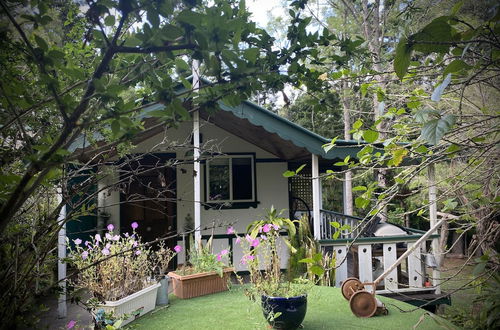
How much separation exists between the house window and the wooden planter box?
2.70 m

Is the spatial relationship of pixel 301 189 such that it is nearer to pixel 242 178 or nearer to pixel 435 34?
pixel 242 178

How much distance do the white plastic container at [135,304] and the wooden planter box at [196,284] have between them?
1.76 feet

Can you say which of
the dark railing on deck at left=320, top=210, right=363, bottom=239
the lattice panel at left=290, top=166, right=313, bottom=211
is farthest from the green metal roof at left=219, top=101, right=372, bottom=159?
the lattice panel at left=290, top=166, right=313, bottom=211

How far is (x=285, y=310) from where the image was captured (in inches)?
149

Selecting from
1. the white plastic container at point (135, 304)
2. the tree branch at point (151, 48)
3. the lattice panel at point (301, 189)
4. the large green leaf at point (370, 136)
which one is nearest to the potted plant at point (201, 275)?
the white plastic container at point (135, 304)

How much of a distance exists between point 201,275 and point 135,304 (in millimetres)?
1202

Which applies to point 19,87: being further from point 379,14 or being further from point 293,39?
point 379,14

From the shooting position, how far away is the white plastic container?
4266mm

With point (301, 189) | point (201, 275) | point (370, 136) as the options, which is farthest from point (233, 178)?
point (370, 136)

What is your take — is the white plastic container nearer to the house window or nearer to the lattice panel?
the house window

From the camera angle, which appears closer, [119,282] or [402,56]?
[402,56]

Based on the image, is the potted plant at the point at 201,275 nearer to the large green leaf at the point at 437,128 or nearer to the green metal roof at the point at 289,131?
the green metal roof at the point at 289,131

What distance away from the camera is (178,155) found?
8070mm

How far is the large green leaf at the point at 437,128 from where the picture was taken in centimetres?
108
